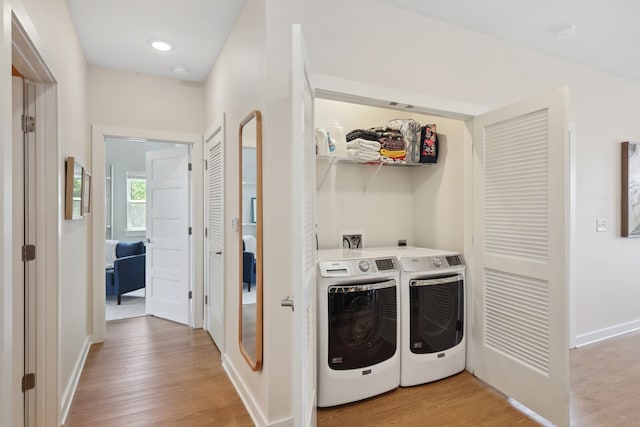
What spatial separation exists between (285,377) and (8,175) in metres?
1.60

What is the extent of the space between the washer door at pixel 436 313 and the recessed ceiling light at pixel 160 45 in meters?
2.84

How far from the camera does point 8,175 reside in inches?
48.6

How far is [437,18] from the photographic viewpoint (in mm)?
2455

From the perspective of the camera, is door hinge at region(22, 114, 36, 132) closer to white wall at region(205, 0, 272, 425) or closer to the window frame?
white wall at region(205, 0, 272, 425)

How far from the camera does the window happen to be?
6449mm

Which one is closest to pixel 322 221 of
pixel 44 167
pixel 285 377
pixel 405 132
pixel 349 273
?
pixel 349 273

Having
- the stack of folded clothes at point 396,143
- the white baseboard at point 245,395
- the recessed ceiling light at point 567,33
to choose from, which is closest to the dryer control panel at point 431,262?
the stack of folded clothes at point 396,143

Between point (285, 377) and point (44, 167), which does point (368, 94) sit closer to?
point (285, 377)

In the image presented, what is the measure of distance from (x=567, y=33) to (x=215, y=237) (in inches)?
136

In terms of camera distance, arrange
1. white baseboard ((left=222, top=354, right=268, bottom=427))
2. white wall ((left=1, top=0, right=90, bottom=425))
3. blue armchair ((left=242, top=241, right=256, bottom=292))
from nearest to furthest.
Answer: white wall ((left=1, top=0, right=90, bottom=425)) → white baseboard ((left=222, top=354, right=268, bottom=427)) → blue armchair ((left=242, top=241, right=256, bottom=292))

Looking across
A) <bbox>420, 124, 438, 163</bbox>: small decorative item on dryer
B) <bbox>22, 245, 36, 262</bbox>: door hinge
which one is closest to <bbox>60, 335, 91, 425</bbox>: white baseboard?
<bbox>22, 245, 36, 262</bbox>: door hinge

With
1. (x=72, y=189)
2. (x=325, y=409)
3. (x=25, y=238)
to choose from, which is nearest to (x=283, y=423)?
(x=325, y=409)

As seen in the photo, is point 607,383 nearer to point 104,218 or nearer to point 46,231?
point 46,231

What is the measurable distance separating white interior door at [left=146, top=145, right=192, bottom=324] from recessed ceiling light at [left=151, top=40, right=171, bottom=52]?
45.5 inches
